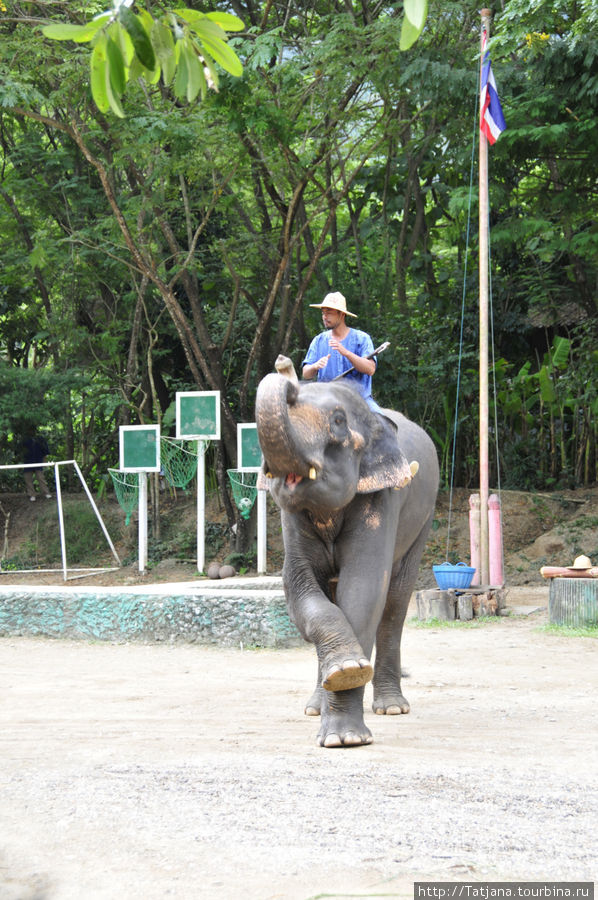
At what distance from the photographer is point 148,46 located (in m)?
2.34

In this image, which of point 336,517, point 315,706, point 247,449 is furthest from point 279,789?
point 247,449

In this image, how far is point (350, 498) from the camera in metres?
5.20

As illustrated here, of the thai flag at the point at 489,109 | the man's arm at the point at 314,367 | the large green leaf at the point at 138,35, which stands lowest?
the man's arm at the point at 314,367

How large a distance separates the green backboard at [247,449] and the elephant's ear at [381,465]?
9.77 m

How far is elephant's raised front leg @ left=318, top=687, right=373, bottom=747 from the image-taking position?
205 inches

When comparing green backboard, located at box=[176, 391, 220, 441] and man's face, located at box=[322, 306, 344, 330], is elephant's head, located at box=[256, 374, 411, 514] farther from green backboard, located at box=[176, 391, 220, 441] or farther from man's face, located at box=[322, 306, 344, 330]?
green backboard, located at box=[176, 391, 220, 441]

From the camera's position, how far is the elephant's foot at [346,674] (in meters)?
5.04

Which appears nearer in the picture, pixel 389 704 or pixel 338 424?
pixel 338 424

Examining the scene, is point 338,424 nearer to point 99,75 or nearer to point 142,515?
point 99,75

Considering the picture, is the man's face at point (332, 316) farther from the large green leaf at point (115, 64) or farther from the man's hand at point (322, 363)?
the large green leaf at point (115, 64)

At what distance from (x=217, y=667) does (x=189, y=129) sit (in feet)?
26.0

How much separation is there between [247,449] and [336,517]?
10031mm

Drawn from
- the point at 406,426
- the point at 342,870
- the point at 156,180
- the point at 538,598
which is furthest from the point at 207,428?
the point at 342,870

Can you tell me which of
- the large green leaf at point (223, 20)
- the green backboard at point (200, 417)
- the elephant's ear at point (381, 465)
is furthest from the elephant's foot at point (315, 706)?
the green backboard at point (200, 417)
